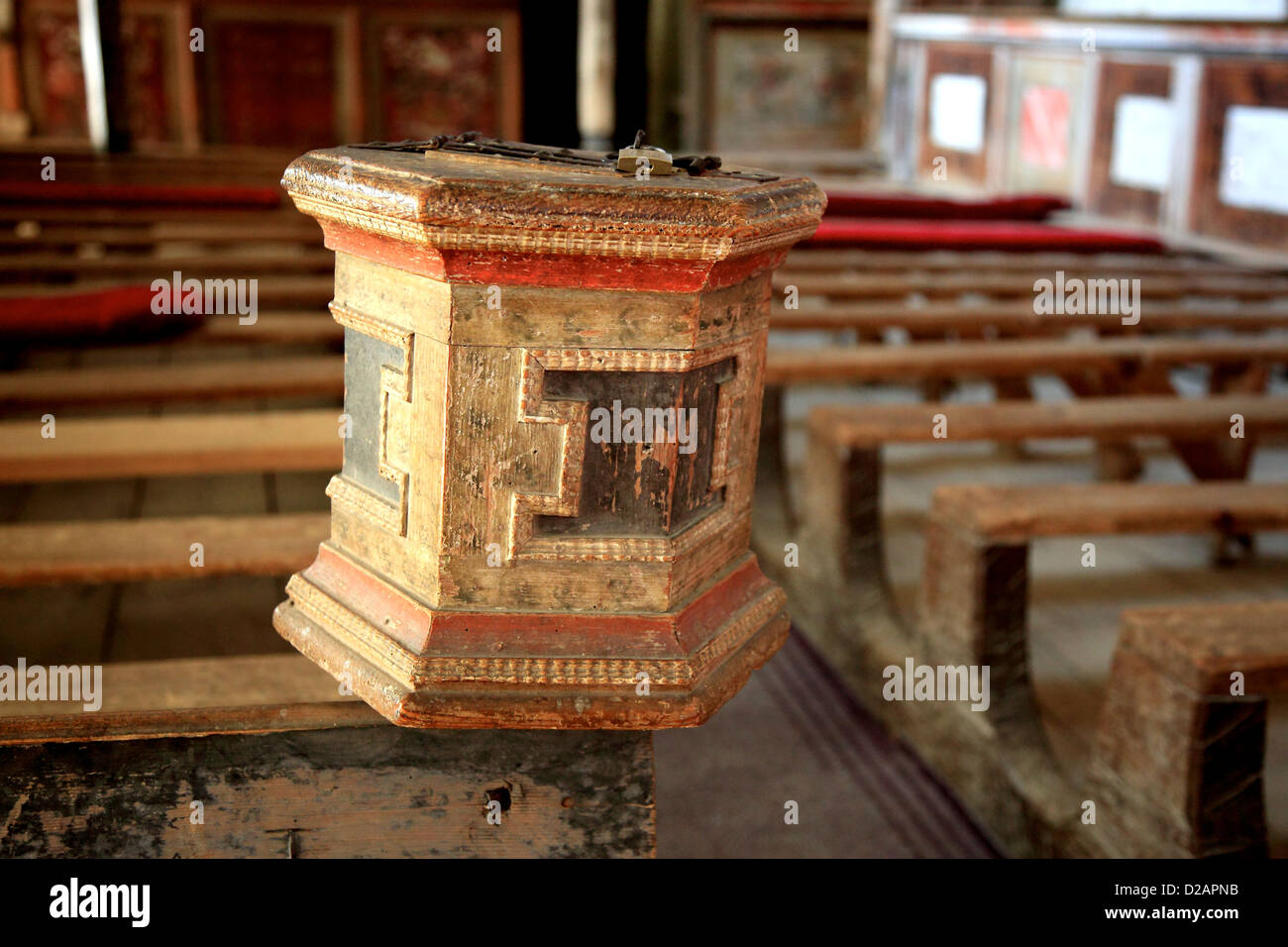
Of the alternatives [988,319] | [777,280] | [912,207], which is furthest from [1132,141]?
[988,319]

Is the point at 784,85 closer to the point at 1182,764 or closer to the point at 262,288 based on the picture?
the point at 262,288

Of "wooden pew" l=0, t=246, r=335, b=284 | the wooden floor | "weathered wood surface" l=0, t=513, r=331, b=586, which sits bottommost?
the wooden floor

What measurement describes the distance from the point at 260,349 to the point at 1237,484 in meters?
4.15

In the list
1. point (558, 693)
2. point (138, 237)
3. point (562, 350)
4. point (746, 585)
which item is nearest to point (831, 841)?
point (746, 585)

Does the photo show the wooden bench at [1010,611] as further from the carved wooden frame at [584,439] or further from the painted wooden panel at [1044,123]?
the painted wooden panel at [1044,123]

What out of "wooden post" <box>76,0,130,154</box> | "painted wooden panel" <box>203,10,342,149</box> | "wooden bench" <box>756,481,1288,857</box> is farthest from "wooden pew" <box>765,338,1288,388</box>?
"painted wooden panel" <box>203,10,342,149</box>

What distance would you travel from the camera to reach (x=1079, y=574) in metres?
3.15

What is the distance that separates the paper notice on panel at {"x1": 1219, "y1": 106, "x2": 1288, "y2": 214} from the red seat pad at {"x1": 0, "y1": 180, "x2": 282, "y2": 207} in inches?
183

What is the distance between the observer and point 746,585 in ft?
4.68

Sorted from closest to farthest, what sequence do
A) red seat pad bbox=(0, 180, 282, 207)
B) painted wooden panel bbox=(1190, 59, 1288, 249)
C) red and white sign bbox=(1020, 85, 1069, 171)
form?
red seat pad bbox=(0, 180, 282, 207)
painted wooden panel bbox=(1190, 59, 1288, 249)
red and white sign bbox=(1020, 85, 1069, 171)

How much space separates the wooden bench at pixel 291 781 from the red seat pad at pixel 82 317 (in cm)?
174

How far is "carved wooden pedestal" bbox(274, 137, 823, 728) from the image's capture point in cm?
113

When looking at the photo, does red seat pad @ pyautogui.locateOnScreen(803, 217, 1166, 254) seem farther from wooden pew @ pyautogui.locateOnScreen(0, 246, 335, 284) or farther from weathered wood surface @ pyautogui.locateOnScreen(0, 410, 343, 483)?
weathered wood surface @ pyautogui.locateOnScreen(0, 410, 343, 483)

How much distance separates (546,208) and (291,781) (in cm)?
73
